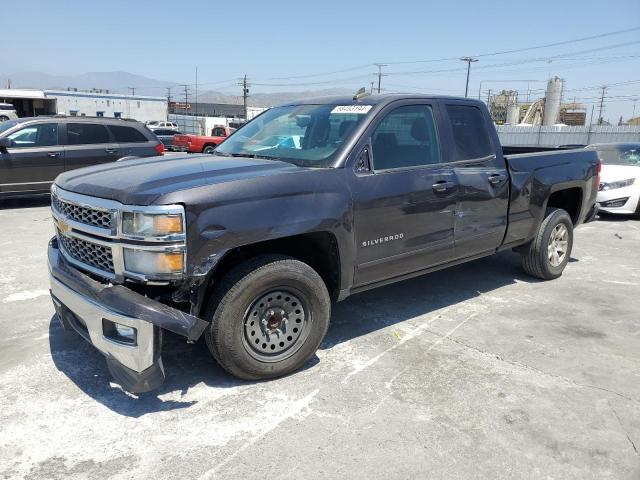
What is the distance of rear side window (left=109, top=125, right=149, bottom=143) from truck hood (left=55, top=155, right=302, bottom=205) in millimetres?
7383

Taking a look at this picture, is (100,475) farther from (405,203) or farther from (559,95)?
→ (559,95)

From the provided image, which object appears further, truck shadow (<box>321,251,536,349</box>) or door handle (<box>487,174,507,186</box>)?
door handle (<box>487,174,507,186</box>)

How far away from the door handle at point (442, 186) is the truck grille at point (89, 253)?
7.97 ft

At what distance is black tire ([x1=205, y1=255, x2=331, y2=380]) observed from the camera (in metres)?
3.14

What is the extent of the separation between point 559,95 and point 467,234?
2743 inches

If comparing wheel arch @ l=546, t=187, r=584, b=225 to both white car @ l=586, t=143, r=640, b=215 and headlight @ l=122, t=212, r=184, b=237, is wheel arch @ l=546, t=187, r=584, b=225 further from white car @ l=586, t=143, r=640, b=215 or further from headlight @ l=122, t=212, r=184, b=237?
headlight @ l=122, t=212, r=184, b=237

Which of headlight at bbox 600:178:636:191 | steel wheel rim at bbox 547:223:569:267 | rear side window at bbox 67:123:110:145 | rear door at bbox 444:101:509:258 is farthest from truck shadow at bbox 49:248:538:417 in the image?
rear side window at bbox 67:123:110:145

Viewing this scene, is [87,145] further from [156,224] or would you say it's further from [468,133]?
[156,224]

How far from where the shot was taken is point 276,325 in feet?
11.2

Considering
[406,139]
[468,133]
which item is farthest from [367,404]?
[468,133]

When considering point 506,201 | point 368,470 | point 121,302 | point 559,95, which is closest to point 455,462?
point 368,470

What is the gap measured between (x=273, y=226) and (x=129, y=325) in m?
0.99

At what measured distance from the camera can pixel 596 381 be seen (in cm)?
359

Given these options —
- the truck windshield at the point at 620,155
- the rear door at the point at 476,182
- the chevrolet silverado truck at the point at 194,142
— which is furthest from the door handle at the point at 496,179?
the chevrolet silverado truck at the point at 194,142
